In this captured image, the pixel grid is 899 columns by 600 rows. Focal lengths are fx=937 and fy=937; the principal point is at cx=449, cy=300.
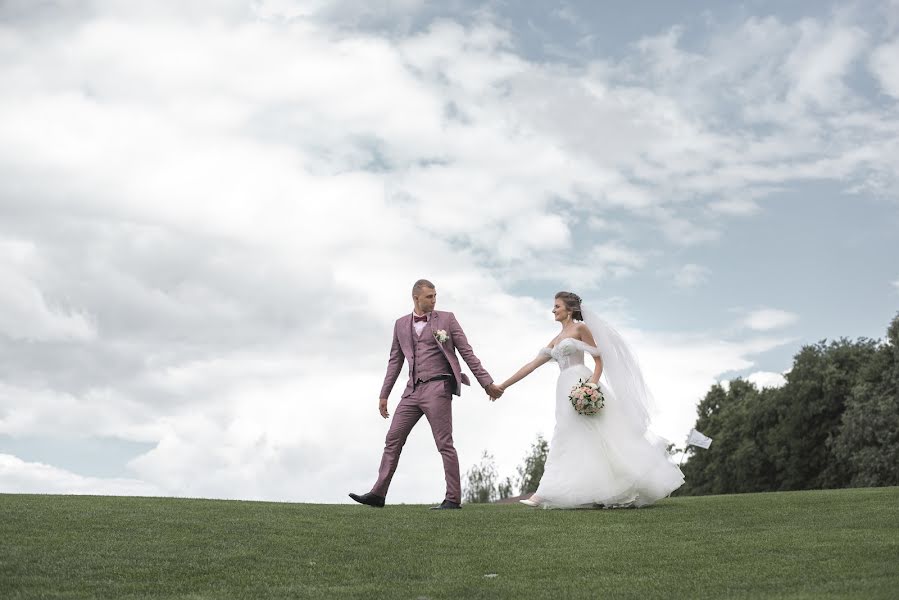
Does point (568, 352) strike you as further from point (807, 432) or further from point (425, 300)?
point (807, 432)

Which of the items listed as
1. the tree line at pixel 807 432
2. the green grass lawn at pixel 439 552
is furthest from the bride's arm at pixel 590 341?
the tree line at pixel 807 432

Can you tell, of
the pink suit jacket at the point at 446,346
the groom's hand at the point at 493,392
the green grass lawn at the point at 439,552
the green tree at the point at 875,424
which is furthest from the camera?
the green tree at the point at 875,424

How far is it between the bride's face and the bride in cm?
2

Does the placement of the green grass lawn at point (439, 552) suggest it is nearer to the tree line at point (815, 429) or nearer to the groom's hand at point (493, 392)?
the groom's hand at point (493, 392)

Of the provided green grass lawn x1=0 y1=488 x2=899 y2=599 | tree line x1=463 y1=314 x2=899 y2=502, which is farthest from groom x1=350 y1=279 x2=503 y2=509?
tree line x1=463 y1=314 x2=899 y2=502

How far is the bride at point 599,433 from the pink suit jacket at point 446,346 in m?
0.86

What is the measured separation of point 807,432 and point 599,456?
168 feet

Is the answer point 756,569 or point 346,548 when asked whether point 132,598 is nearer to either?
point 346,548

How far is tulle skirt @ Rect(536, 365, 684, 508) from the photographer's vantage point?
634 inches

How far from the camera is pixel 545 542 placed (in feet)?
39.5

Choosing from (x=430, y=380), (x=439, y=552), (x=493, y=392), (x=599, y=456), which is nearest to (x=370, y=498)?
(x=430, y=380)

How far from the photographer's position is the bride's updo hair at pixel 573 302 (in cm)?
1716

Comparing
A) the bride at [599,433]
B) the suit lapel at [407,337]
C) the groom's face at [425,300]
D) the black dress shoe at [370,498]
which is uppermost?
the groom's face at [425,300]

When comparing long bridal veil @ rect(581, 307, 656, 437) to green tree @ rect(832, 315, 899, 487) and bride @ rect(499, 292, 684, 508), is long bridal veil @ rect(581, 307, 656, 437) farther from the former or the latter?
green tree @ rect(832, 315, 899, 487)
